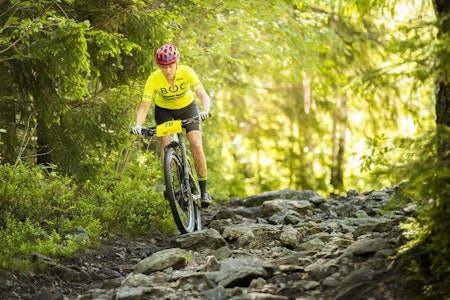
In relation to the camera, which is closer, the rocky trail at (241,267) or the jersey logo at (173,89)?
the rocky trail at (241,267)

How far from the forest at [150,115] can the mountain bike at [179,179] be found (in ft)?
2.19

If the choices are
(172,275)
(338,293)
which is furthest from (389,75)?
(172,275)

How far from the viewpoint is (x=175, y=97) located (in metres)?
9.10

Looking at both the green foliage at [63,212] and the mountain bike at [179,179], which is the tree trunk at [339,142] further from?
the mountain bike at [179,179]

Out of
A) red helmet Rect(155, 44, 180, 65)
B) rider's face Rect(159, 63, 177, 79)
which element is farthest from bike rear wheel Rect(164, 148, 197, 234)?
red helmet Rect(155, 44, 180, 65)

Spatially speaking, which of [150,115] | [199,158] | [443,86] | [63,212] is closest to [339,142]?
[150,115]

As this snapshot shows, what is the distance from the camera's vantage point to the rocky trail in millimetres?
5938

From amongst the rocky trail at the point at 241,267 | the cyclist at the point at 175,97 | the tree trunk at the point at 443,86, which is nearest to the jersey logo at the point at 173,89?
the cyclist at the point at 175,97

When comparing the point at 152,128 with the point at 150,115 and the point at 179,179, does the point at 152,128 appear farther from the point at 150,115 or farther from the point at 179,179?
the point at 150,115

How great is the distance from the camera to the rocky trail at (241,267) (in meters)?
5.94

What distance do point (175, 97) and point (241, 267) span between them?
10.7 ft

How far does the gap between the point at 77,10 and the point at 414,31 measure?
5678 mm

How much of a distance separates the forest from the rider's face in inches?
24.3

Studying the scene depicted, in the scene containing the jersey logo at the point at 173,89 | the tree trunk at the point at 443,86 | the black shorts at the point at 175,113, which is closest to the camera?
the tree trunk at the point at 443,86
